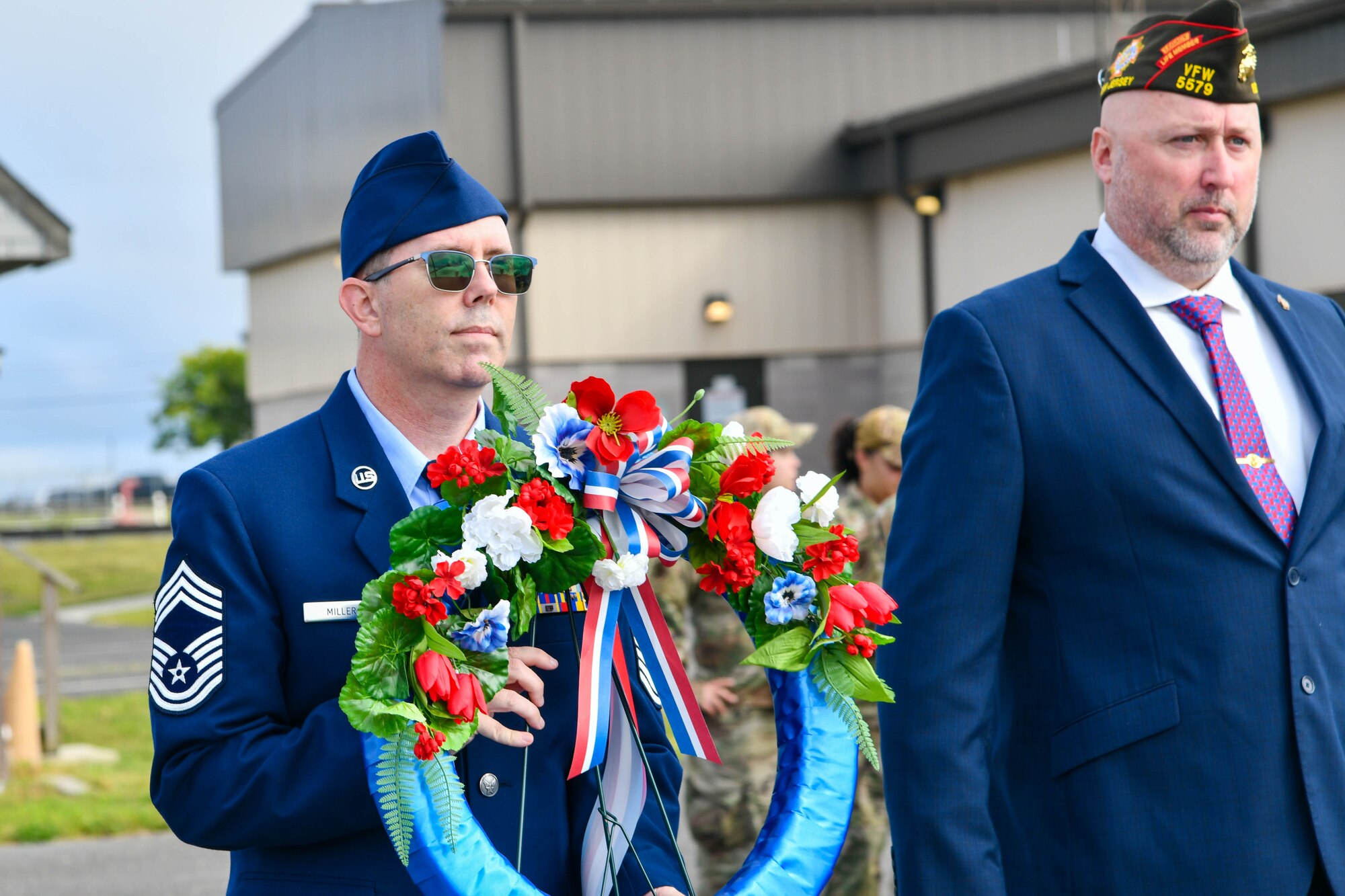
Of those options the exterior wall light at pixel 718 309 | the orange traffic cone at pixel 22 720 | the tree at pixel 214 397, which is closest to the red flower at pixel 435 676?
the orange traffic cone at pixel 22 720

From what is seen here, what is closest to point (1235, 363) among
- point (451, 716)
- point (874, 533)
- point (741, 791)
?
point (451, 716)

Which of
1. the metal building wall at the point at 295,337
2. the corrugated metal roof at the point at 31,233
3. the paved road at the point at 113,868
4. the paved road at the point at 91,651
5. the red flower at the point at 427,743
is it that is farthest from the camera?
the metal building wall at the point at 295,337

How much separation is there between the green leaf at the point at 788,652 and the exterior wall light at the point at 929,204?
1235cm

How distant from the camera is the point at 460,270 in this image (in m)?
2.34

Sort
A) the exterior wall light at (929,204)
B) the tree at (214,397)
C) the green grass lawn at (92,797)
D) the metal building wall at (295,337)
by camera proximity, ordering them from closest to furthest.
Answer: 1. the green grass lawn at (92,797)
2. the exterior wall light at (929,204)
3. the metal building wall at (295,337)
4. the tree at (214,397)

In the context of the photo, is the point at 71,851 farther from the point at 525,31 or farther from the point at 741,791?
the point at 525,31

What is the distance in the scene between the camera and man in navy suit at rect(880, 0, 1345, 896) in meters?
2.43

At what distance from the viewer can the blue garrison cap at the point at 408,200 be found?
2.38m

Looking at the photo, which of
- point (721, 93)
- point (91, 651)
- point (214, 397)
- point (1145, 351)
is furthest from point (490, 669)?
point (214, 397)

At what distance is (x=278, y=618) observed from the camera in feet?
7.29

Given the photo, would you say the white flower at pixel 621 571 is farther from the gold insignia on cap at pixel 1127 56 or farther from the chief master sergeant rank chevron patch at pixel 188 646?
the gold insignia on cap at pixel 1127 56

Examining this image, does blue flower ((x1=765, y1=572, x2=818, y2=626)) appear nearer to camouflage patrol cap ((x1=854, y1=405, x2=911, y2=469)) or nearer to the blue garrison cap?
the blue garrison cap

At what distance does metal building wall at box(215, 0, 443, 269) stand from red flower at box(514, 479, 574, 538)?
42.7 ft

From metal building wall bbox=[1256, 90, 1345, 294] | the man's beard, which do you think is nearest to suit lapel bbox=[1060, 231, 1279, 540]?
the man's beard
